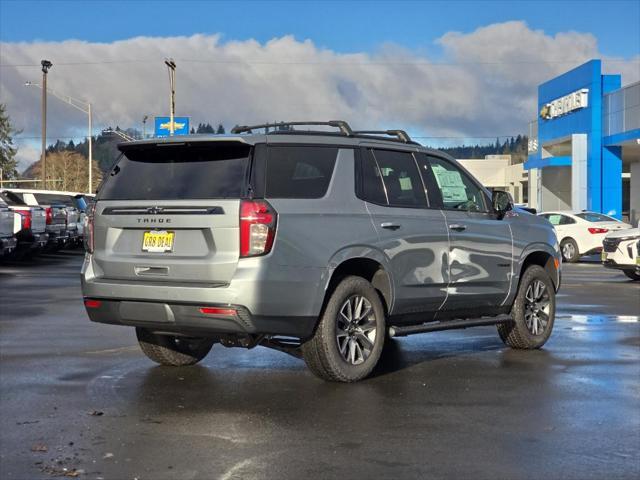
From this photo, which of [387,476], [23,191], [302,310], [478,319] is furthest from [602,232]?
[387,476]

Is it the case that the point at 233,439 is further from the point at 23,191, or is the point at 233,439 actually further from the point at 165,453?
the point at 23,191

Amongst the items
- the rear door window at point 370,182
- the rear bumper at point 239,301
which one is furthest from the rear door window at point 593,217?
the rear bumper at point 239,301

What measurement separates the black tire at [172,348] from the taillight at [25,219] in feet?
52.2

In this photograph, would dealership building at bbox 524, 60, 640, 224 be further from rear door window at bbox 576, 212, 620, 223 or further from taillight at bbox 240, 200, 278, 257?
taillight at bbox 240, 200, 278, 257

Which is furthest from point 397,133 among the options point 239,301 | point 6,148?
point 6,148

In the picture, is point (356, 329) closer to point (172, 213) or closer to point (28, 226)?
point (172, 213)

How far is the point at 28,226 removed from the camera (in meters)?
23.4

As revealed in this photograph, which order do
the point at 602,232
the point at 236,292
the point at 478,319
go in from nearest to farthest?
the point at 236,292, the point at 478,319, the point at 602,232

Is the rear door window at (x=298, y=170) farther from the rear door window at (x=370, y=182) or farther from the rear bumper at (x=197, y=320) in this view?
the rear bumper at (x=197, y=320)

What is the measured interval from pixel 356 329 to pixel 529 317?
2695mm

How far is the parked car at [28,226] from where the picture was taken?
23.2 m

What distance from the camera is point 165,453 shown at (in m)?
5.44

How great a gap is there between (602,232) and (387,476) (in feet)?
79.4

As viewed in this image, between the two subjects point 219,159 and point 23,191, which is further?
point 23,191
